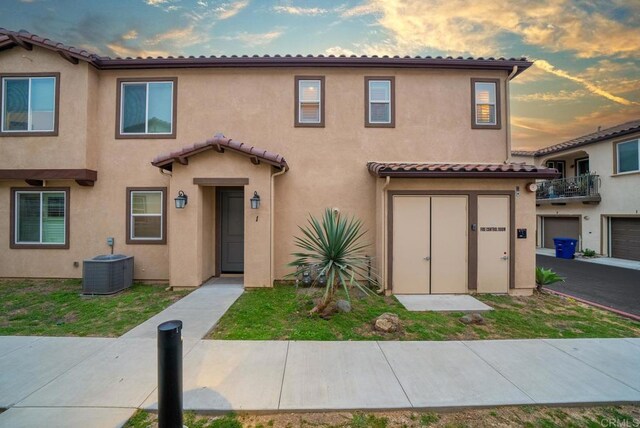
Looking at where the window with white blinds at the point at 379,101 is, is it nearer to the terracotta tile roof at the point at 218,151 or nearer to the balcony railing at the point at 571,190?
the terracotta tile roof at the point at 218,151

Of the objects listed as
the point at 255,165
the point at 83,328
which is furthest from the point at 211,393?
the point at 255,165

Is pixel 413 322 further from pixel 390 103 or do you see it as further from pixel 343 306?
pixel 390 103

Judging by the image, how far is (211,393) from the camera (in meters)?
3.23

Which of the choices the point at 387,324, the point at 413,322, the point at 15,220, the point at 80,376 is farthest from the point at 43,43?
the point at 413,322

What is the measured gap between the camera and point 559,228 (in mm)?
17672

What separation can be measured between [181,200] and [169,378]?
19.0 feet

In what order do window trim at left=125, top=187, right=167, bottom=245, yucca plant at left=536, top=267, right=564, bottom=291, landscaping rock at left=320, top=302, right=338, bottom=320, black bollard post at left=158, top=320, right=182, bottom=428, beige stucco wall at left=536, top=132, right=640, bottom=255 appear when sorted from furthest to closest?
beige stucco wall at left=536, top=132, right=640, bottom=255 → window trim at left=125, top=187, right=167, bottom=245 → yucca plant at left=536, top=267, right=564, bottom=291 → landscaping rock at left=320, top=302, right=338, bottom=320 → black bollard post at left=158, top=320, right=182, bottom=428

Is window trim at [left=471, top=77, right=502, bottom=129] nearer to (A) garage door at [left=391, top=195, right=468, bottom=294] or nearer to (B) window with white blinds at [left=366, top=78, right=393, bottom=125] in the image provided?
(B) window with white blinds at [left=366, top=78, right=393, bottom=125]

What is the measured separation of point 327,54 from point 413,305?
796 centimetres

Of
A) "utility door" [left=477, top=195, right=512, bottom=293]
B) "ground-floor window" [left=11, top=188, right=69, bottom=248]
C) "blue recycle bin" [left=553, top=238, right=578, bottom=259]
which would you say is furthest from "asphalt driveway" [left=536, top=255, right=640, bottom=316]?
"ground-floor window" [left=11, top=188, right=69, bottom=248]

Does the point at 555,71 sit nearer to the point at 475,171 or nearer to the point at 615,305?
the point at 475,171

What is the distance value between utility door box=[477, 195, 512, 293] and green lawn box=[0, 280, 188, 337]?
8275mm

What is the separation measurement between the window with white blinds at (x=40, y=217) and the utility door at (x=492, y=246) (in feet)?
41.8

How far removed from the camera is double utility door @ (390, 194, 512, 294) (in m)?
7.39
